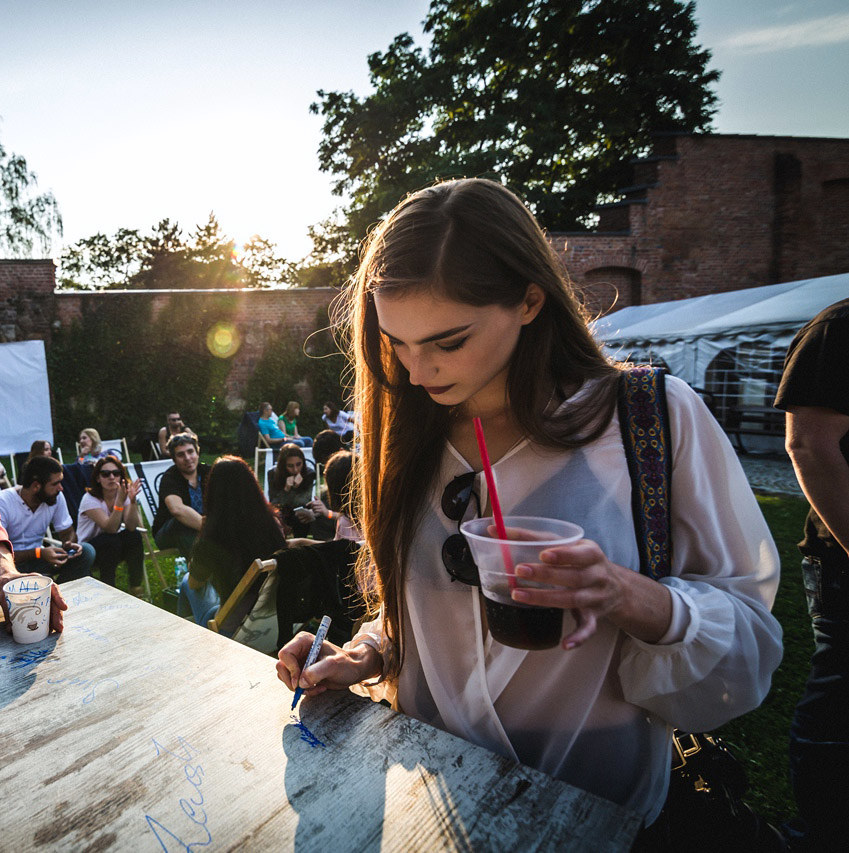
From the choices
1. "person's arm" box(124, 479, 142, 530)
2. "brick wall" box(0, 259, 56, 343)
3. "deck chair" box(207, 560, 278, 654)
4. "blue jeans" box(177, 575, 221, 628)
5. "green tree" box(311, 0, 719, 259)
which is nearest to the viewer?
"deck chair" box(207, 560, 278, 654)

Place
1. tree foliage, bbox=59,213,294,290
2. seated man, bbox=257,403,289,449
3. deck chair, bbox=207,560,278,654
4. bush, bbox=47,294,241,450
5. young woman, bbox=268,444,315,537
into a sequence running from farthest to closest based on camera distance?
tree foliage, bbox=59,213,294,290
bush, bbox=47,294,241,450
seated man, bbox=257,403,289,449
young woman, bbox=268,444,315,537
deck chair, bbox=207,560,278,654

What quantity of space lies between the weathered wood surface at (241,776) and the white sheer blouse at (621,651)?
0.14 m

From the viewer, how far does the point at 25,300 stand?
1440 cm

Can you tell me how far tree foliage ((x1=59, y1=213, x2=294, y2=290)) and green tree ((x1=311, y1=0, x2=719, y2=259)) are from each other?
18279 millimetres

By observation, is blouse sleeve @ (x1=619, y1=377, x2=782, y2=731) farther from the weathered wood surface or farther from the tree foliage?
the tree foliage

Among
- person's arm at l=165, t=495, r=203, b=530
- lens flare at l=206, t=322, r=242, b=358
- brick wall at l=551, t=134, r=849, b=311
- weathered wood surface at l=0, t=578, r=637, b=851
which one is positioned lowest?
person's arm at l=165, t=495, r=203, b=530

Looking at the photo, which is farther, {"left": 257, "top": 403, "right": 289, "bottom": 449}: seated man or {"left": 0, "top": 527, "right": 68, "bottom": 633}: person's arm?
{"left": 257, "top": 403, "right": 289, "bottom": 449}: seated man

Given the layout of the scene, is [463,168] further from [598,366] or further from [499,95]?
[598,366]

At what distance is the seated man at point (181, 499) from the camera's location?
504cm

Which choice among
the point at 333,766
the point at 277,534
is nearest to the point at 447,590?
the point at 333,766

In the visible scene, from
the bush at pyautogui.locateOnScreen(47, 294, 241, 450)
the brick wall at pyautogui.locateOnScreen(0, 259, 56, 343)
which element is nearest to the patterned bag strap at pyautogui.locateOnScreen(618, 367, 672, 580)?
the bush at pyautogui.locateOnScreen(47, 294, 241, 450)

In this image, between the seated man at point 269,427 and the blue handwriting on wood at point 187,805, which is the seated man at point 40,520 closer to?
the blue handwriting on wood at point 187,805

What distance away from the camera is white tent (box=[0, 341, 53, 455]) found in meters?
11.2

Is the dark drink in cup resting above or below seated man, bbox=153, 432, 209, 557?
above
